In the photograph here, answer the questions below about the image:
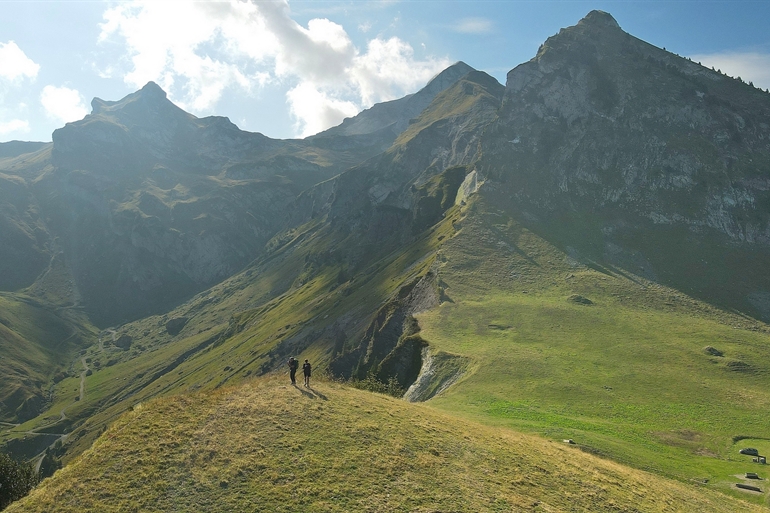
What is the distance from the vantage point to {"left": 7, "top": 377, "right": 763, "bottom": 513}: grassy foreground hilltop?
24.3 m

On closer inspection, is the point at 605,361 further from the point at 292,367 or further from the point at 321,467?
the point at 321,467

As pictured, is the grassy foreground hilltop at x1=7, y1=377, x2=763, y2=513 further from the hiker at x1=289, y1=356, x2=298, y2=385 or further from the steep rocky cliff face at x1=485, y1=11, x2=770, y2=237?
the steep rocky cliff face at x1=485, y1=11, x2=770, y2=237

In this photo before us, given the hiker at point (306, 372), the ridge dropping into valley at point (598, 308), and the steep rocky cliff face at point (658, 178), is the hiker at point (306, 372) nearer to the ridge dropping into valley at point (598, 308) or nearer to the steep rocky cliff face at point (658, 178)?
the ridge dropping into valley at point (598, 308)

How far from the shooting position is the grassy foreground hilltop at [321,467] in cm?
2427

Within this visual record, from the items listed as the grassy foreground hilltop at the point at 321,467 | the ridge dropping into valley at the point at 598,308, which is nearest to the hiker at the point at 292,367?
the grassy foreground hilltop at the point at 321,467

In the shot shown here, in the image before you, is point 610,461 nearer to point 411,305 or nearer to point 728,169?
point 411,305

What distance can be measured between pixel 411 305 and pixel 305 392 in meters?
70.1

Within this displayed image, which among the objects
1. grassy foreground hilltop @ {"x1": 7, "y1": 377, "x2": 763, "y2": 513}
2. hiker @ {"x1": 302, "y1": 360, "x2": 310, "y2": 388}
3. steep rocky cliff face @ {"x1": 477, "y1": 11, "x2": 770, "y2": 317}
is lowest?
grassy foreground hilltop @ {"x1": 7, "y1": 377, "x2": 763, "y2": 513}

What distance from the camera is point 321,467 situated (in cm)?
2717

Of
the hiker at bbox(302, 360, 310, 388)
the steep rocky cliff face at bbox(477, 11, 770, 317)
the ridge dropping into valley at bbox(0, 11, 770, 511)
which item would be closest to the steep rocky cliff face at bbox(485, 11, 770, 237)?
the steep rocky cliff face at bbox(477, 11, 770, 317)

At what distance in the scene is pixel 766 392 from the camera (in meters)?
63.7

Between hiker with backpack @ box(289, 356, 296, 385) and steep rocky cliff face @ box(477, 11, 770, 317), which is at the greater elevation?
steep rocky cliff face @ box(477, 11, 770, 317)

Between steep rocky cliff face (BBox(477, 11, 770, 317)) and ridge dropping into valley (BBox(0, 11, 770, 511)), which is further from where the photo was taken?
steep rocky cliff face (BBox(477, 11, 770, 317))

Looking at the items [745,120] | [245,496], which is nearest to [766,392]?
[245,496]
